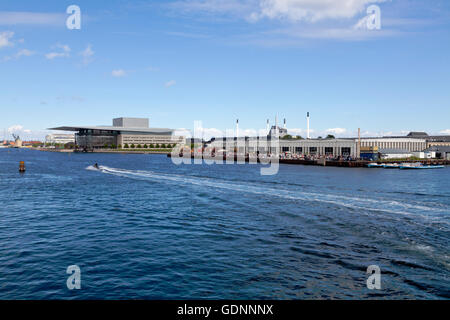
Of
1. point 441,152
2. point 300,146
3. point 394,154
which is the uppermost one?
point 300,146

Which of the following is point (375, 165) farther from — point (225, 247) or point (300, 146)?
point (225, 247)

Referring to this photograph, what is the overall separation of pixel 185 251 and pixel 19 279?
21.9 ft

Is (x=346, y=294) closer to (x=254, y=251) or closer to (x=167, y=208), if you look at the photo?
(x=254, y=251)

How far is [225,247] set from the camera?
57.2 ft

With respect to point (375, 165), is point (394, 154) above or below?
above

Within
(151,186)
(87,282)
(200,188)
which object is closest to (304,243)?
(87,282)

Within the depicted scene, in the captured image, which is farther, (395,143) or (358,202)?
(395,143)

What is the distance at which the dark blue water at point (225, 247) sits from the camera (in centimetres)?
1239

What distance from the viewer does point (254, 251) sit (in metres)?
16.7

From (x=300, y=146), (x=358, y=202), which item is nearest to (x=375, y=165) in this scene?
(x=300, y=146)
